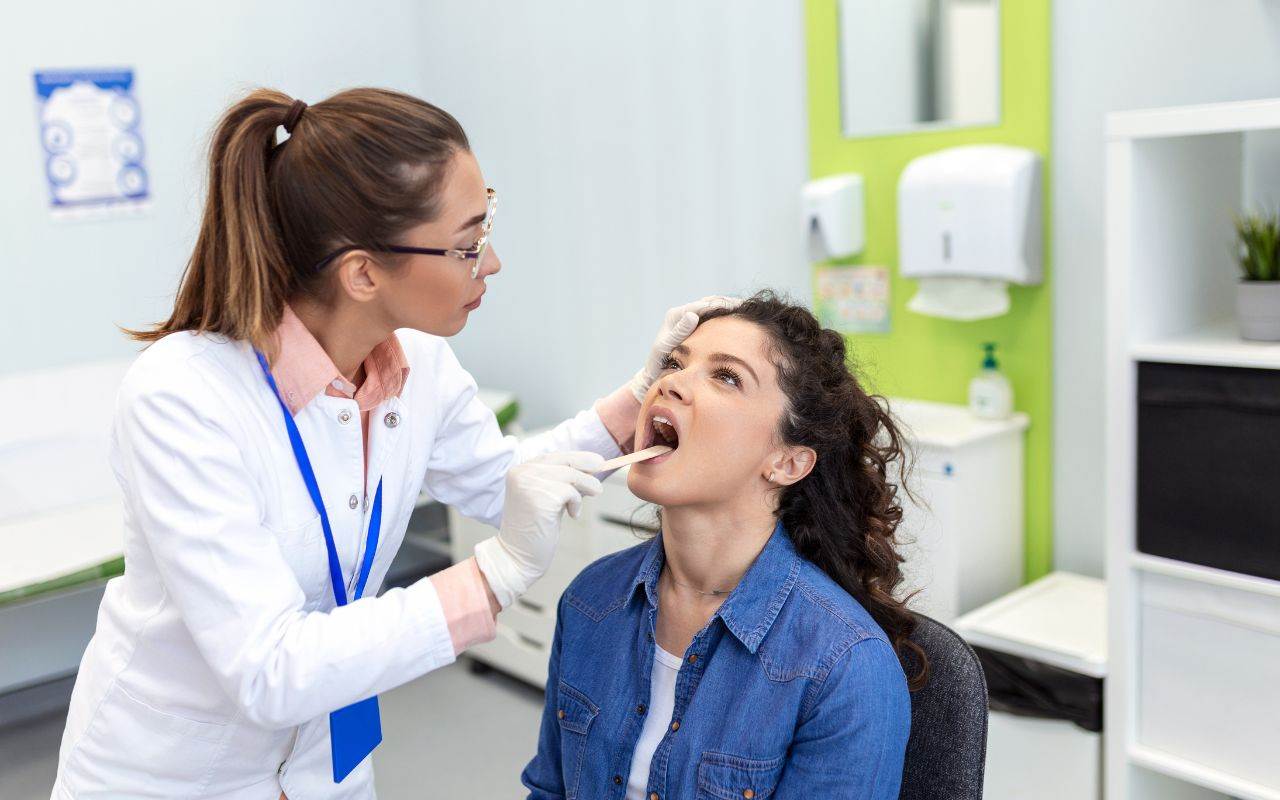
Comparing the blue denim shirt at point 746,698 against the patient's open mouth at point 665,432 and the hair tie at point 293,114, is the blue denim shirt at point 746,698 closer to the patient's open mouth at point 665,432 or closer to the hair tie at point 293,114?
the patient's open mouth at point 665,432

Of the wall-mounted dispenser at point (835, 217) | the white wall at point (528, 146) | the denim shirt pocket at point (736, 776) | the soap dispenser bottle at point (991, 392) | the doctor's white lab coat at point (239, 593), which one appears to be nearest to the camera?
the doctor's white lab coat at point (239, 593)

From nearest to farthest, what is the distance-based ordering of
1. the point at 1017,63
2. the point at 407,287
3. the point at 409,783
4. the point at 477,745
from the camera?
the point at 407,287 < the point at 1017,63 < the point at 409,783 < the point at 477,745

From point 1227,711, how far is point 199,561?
166 centimetres

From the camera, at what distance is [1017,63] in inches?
96.0

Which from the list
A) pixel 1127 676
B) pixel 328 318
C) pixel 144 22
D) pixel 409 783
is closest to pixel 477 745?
pixel 409 783

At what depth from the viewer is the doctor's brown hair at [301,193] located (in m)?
1.24

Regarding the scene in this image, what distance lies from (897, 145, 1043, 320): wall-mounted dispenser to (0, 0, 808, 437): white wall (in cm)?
48

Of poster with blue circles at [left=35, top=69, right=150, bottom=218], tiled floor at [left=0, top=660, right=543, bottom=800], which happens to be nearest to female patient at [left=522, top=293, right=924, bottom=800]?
tiled floor at [left=0, top=660, right=543, bottom=800]

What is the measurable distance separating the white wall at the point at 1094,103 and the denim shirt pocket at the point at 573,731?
1.49m

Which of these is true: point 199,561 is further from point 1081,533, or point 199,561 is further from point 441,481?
point 1081,533

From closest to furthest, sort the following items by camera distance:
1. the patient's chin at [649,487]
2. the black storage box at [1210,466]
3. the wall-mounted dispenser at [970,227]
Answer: the patient's chin at [649,487], the black storage box at [1210,466], the wall-mounted dispenser at [970,227]

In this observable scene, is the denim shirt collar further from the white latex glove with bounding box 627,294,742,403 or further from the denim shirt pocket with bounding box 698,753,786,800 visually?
the white latex glove with bounding box 627,294,742,403

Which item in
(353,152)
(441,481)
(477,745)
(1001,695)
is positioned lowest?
(477,745)

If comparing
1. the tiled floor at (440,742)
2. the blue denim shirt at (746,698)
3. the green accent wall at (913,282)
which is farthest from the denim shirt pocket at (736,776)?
the tiled floor at (440,742)
